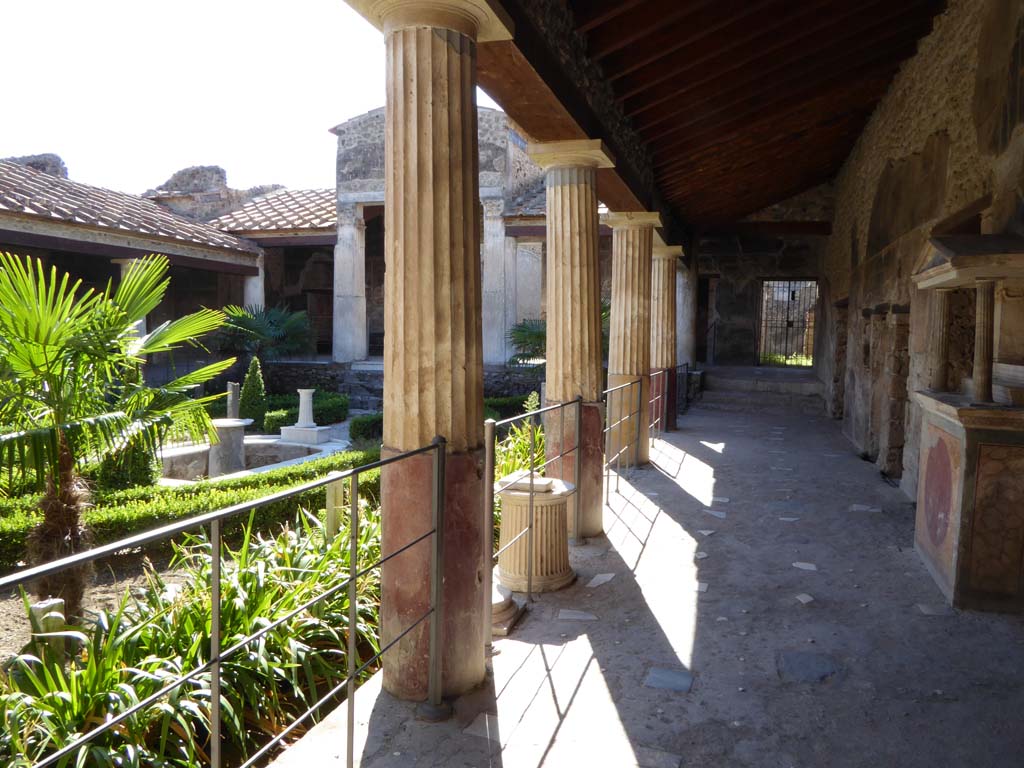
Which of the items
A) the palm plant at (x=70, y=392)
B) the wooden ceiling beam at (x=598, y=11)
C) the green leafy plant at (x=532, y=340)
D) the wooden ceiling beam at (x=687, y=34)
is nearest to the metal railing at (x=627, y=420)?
the wooden ceiling beam at (x=687, y=34)

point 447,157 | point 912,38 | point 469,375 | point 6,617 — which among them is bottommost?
point 6,617

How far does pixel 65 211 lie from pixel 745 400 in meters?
13.0

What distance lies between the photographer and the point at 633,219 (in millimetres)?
8391

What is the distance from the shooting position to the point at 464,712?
3096mm

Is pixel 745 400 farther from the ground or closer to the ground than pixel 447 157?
closer to the ground

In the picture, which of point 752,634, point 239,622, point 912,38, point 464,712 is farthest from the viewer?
point 912,38

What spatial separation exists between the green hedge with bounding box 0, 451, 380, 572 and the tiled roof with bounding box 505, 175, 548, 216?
961 cm

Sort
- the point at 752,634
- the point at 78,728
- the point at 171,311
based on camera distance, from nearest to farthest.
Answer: the point at 78,728 < the point at 752,634 < the point at 171,311

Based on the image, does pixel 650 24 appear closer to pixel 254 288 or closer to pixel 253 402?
pixel 253 402

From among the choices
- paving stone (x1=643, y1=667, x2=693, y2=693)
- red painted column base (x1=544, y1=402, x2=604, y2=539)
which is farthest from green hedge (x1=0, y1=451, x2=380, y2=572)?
paving stone (x1=643, y1=667, x2=693, y2=693)

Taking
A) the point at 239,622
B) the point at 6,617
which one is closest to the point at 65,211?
the point at 6,617

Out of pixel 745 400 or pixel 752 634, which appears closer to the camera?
pixel 752 634

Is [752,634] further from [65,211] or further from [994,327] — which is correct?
[65,211]

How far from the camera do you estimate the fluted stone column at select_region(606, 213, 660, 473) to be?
27.8ft
